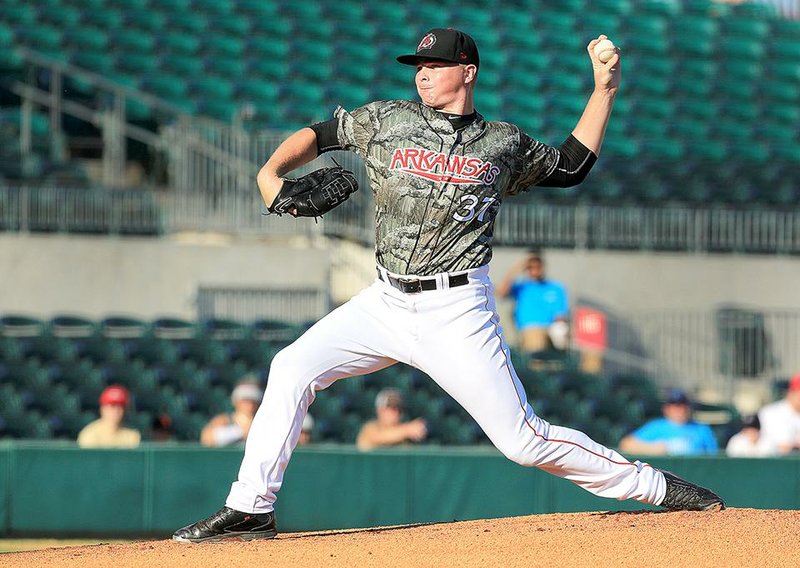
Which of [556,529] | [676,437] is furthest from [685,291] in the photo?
[556,529]

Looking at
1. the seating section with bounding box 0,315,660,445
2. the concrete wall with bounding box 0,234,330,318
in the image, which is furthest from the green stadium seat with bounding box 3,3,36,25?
the seating section with bounding box 0,315,660,445

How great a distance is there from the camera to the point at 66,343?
1086cm

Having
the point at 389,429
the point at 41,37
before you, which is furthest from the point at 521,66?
the point at 389,429

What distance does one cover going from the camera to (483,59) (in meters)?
17.3

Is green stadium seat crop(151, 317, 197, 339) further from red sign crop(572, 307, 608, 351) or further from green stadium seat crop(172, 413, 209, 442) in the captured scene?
red sign crop(572, 307, 608, 351)

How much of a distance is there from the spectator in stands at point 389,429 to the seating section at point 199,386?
2.51 feet

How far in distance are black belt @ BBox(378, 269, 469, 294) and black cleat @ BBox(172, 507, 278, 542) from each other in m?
0.98

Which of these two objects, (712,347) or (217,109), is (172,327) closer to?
(217,109)

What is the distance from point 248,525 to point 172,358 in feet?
20.0

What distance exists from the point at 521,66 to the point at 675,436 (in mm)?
9037

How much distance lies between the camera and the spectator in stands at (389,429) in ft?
30.5

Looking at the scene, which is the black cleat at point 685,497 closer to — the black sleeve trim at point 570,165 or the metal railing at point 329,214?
the black sleeve trim at point 570,165

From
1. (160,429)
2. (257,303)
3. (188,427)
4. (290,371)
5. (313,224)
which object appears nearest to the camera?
(290,371)

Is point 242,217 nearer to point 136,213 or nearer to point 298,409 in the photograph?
point 136,213
